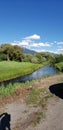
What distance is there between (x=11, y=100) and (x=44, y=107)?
11.5 ft

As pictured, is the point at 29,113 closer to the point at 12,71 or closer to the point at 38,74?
the point at 38,74

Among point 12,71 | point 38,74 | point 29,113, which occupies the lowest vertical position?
point 38,74

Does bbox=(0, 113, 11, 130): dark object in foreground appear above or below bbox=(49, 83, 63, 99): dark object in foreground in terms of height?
below

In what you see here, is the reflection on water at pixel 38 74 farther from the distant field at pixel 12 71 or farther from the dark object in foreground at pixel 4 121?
the dark object in foreground at pixel 4 121

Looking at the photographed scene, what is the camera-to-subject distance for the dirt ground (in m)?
15.1

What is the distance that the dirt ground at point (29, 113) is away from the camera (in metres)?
15.1

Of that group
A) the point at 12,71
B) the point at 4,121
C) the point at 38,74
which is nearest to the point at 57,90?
the point at 4,121

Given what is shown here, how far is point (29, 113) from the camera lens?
58.6ft

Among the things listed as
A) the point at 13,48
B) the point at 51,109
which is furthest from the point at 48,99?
the point at 13,48

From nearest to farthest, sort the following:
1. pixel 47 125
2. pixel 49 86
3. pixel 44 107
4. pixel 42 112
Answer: pixel 47 125
pixel 42 112
pixel 44 107
pixel 49 86

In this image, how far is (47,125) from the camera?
1517cm

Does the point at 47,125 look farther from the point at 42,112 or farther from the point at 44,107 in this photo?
the point at 44,107

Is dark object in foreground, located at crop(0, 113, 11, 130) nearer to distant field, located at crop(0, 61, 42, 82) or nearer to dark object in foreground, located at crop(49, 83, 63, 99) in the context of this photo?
dark object in foreground, located at crop(49, 83, 63, 99)

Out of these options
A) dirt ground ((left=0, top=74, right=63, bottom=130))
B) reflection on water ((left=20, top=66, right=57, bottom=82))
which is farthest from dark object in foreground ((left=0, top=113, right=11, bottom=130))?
reflection on water ((left=20, top=66, right=57, bottom=82))
